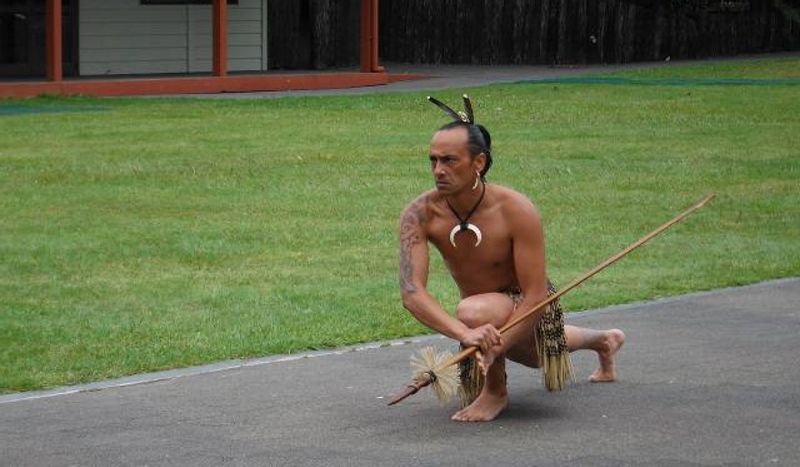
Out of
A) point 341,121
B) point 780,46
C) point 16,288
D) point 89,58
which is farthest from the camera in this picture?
point 780,46

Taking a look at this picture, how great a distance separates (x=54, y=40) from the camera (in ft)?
86.6

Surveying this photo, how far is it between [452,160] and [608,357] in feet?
4.78

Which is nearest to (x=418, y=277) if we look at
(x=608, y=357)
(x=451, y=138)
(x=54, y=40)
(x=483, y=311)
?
(x=483, y=311)

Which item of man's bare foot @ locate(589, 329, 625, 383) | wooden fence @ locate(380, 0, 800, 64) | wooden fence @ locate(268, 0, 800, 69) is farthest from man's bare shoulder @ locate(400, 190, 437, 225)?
wooden fence @ locate(380, 0, 800, 64)

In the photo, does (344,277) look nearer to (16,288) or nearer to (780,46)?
(16,288)

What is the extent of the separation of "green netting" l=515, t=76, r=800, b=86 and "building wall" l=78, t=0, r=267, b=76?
5.59 meters

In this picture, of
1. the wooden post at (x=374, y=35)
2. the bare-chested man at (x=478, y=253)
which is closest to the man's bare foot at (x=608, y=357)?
the bare-chested man at (x=478, y=253)

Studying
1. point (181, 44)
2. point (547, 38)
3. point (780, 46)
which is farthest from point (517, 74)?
point (780, 46)

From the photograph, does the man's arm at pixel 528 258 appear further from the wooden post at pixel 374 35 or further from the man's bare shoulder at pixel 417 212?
the wooden post at pixel 374 35

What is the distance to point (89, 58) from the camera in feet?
98.6

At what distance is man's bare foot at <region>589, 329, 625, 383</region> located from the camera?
7777 millimetres

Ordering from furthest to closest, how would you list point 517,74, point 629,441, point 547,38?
point 547,38, point 517,74, point 629,441

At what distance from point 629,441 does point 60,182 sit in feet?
34.8

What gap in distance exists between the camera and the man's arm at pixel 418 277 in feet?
22.4
